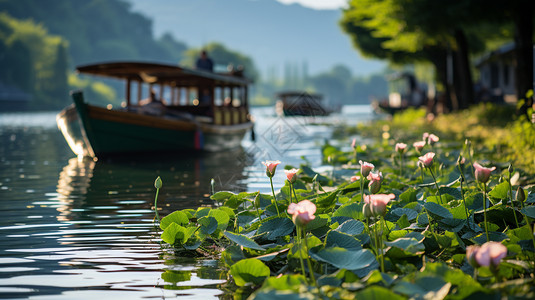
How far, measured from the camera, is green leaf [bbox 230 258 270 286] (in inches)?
137

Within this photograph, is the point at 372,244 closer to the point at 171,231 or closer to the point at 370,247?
the point at 370,247

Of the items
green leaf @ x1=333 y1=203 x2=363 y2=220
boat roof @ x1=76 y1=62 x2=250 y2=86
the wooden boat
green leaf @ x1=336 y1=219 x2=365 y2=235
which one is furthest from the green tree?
green leaf @ x1=336 y1=219 x2=365 y2=235

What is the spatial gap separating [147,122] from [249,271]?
10.9 metres

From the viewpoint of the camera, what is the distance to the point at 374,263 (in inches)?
136

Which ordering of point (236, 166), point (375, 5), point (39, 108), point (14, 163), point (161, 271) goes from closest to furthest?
1. point (161, 271)
2. point (236, 166)
3. point (14, 163)
4. point (375, 5)
5. point (39, 108)

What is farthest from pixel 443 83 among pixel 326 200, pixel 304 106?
pixel 326 200

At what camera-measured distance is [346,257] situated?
3.39m

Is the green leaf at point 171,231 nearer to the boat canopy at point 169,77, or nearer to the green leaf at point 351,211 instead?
the green leaf at point 351,211

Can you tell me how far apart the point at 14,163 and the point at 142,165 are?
333 cm

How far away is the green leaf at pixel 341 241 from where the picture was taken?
3772mm

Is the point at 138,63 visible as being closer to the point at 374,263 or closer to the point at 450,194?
the point at 450,194

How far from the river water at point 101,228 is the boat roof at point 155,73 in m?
2.53

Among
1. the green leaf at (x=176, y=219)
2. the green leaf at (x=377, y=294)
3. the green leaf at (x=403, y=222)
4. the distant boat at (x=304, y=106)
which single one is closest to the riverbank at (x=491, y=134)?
the green leaf at (x=403, y=222)

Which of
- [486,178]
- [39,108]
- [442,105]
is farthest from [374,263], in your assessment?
[39,108]
